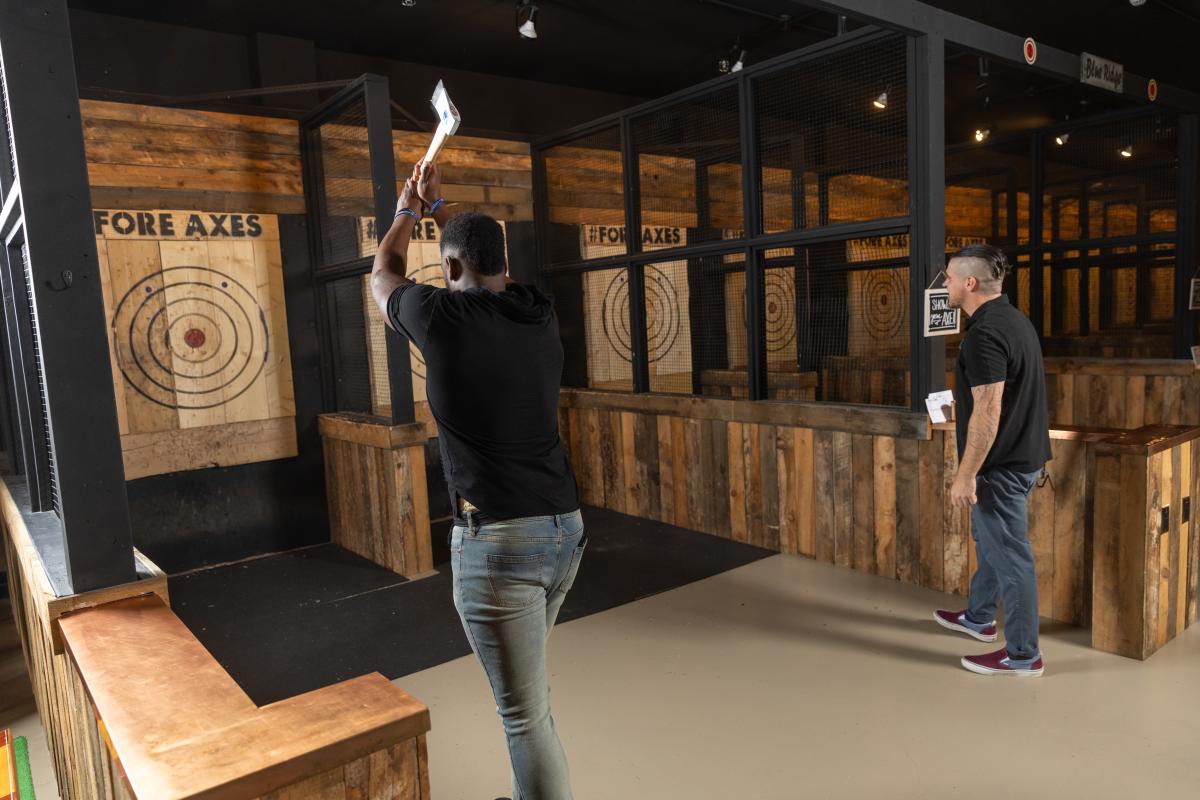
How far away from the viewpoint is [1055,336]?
243 inches

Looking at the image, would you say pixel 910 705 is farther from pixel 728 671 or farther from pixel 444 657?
pixel 444 657

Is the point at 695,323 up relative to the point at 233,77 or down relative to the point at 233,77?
down

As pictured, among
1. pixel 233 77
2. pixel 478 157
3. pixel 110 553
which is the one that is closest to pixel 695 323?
pixel 478 157

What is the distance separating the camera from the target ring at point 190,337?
4215 mm

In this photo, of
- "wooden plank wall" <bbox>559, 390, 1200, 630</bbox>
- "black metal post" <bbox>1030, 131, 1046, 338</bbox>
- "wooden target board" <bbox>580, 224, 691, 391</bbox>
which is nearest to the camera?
"wooden plank wall" <bbox>559, 390, 1200, 630</bbox>

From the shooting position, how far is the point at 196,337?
14.4 ft

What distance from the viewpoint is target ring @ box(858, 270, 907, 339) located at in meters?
6.64

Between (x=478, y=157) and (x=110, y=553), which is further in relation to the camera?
(x=478, y=157)

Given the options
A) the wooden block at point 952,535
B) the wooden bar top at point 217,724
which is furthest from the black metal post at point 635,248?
the wooden bar top at point 217,724

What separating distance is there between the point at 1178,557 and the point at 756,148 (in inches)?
97.9

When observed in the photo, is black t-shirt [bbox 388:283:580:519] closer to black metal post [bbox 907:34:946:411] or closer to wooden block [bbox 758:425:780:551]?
black metal post [bbox 907:34:946:411]

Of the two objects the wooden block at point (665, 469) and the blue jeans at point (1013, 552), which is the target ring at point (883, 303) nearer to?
the wooden block at point (665, 469)

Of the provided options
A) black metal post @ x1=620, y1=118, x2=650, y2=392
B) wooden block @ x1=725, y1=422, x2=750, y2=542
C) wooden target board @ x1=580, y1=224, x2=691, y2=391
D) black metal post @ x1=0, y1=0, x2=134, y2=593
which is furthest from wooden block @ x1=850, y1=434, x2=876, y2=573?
black metal post @ x1=0, y1=0, x2=134, y2=593

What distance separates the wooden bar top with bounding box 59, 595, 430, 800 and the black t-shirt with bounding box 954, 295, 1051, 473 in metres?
2.10
